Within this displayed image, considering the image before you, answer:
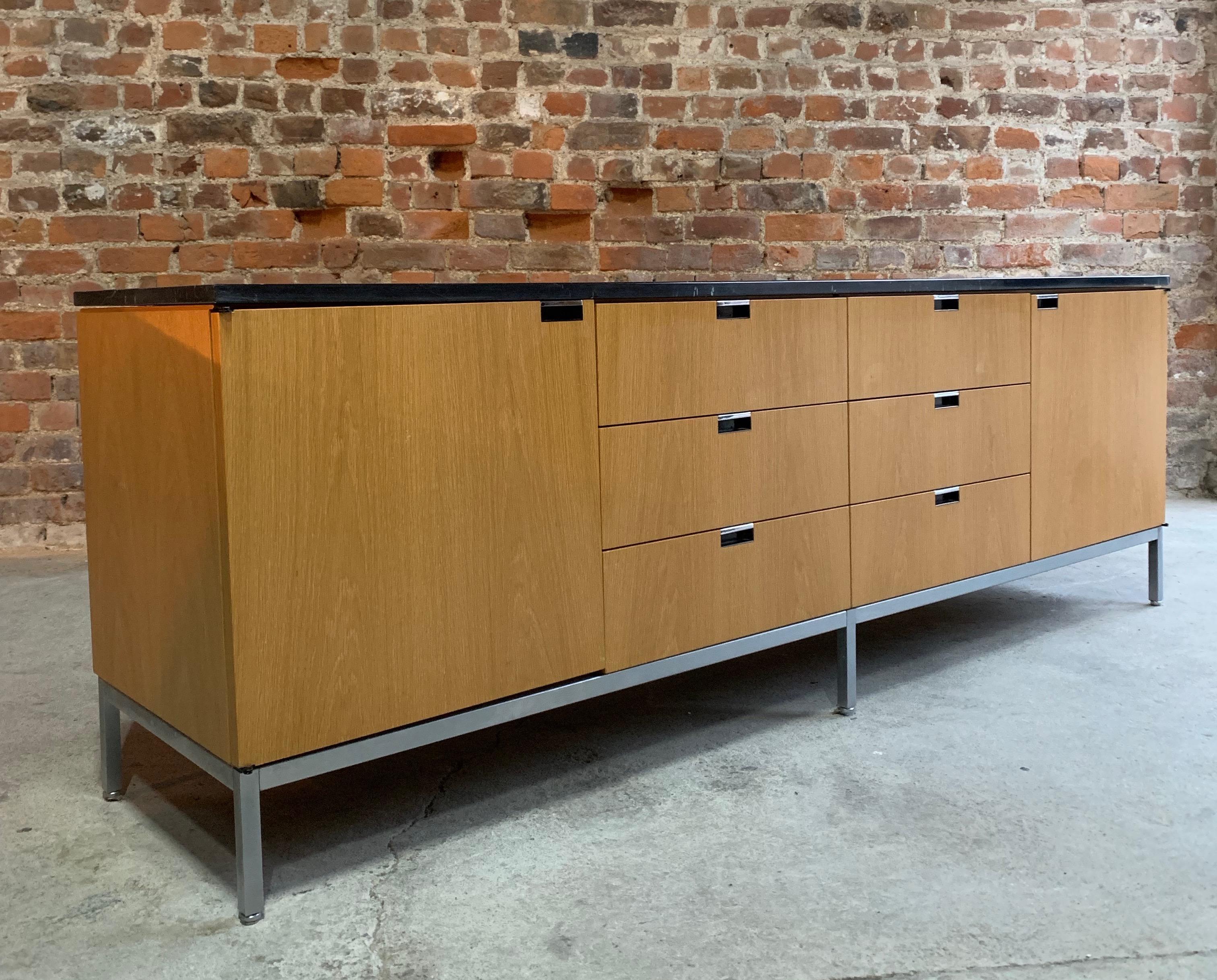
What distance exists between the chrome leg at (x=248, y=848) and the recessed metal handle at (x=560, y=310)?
34.5 inches

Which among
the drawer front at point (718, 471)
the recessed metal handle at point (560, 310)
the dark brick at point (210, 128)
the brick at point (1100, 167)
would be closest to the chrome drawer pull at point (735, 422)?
the drawer front at point (718, 471)

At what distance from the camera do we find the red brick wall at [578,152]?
4516 mm

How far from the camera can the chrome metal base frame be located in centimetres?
183

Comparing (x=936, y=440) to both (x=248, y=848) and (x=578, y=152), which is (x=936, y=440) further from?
(x=578, y=152)

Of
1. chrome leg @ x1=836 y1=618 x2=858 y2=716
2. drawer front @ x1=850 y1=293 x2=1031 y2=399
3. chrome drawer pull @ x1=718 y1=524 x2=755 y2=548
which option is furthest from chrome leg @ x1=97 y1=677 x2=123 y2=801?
drawer front @ x1=850 y1=293 x2=1031 y2=399

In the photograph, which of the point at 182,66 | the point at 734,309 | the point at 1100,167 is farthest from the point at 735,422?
the point at 1100,167

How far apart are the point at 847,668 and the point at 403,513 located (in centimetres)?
117

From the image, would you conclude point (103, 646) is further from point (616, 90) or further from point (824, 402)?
point (616, 90)

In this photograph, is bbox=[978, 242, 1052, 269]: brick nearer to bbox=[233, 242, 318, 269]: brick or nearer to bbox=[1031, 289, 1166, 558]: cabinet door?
bbox=[1031, 289, 1166, 558]: cabinet door

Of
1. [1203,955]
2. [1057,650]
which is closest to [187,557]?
[1203,955]

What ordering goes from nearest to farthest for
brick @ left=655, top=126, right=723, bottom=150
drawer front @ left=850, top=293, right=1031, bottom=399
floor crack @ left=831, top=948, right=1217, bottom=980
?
floor crack @ left=831, top=948, right=1217, bottom=980, drawer front @ left=850, top=293, right=1031, bottom=399, brick @ left=655, top=126, right=723, bottom=150

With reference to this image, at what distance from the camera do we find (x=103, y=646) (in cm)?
225

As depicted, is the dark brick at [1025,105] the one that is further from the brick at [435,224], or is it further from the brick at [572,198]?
the brick at [435,224]

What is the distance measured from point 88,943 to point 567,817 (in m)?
0.79
